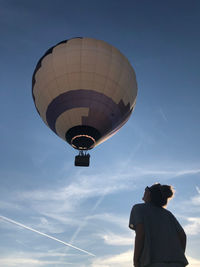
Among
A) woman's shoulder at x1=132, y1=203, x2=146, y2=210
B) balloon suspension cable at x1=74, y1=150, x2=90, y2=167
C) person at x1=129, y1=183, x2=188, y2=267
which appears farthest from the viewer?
balloon suspension cable at x1=74, y1=150, x2=90, y2=167

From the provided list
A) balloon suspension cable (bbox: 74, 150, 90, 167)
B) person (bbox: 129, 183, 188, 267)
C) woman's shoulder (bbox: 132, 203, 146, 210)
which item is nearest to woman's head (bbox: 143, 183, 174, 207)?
person (bbox: 129, 183, 188, 267)

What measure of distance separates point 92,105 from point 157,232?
1613 cm

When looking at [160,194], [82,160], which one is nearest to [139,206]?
[160,194]

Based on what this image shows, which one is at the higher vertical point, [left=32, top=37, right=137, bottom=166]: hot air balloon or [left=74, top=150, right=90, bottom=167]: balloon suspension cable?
[left=32, top=37, right=137, bottom=166]: hot air balloon

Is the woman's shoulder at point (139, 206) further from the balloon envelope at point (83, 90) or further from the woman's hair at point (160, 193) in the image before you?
the balloon envelope at point (83, 90)

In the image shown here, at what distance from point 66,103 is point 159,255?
55.1 ft

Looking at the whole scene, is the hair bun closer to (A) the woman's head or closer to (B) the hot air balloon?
(A) the woman's head

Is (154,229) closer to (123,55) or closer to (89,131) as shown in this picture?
(89,131)

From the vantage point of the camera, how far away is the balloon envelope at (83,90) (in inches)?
758

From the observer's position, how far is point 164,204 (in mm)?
3674

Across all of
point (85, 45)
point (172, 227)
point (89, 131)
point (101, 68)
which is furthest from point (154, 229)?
point (85, 45)

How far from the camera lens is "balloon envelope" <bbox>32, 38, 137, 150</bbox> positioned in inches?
758

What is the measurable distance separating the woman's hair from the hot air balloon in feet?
48.7

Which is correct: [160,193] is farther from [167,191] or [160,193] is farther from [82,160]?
[82,160]
